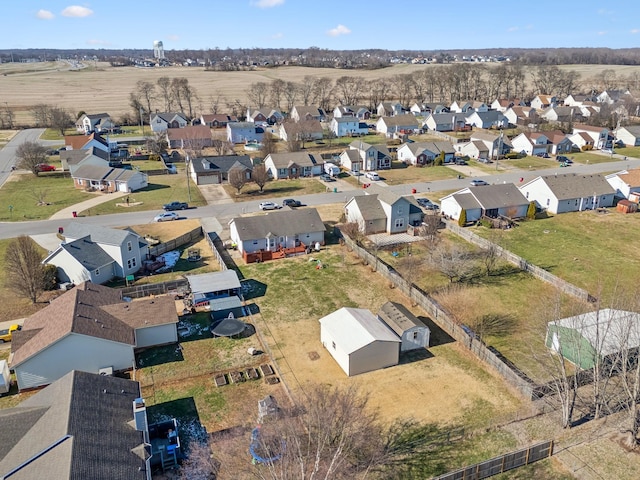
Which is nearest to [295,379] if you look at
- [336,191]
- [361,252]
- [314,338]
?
[314,338]

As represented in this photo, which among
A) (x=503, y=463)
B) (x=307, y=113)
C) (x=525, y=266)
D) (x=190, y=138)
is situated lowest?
(x=503, y=463)

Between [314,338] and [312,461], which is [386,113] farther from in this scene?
[312,461]

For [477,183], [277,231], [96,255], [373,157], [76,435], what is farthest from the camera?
[373,157]

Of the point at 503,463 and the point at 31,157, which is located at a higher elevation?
the point at 31,157

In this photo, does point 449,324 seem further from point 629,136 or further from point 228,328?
point 629,136

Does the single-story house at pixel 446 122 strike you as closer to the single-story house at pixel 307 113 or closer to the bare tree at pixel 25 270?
the single-story house at pixel 307 113

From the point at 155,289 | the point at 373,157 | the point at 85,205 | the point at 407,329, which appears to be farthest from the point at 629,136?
the point at 85,205

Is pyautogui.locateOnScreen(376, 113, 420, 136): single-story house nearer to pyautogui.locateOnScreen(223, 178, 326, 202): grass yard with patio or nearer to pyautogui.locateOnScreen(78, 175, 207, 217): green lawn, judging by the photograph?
pyautogui.locateOnScreen(223, 178, 326, 202): grass yard with patio
